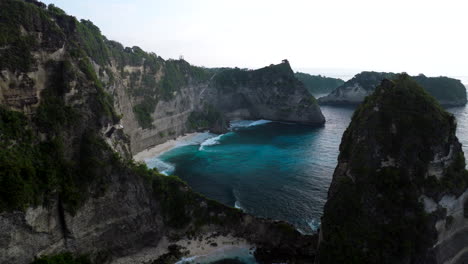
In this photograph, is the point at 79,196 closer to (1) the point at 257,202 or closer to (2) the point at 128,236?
(2) the point at 128,236

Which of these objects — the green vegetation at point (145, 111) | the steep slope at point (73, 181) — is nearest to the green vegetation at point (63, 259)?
the steep slope at point (73, 181)

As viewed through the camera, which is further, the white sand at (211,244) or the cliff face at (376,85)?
the cliff face at (376,85)

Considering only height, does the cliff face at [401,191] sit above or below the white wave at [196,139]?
above

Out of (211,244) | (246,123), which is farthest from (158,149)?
(246,123)

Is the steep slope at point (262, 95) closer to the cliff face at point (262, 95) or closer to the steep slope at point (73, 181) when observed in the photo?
the cliff face at point (262, 95)

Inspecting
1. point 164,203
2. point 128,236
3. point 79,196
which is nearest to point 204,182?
point 164,203

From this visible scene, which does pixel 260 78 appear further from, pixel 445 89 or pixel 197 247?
pixel 197 247

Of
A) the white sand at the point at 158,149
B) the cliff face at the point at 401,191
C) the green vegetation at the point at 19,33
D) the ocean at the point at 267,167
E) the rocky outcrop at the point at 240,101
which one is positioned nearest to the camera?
the cliff face at the point at 401,191

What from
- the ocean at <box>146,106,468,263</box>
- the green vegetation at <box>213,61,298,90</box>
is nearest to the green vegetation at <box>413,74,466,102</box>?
the ocean at <box>146,106,468,263</box>

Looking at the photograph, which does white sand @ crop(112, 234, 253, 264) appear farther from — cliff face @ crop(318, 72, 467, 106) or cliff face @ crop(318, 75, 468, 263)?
cliff face @ crop(318, 72, 467, 106)
